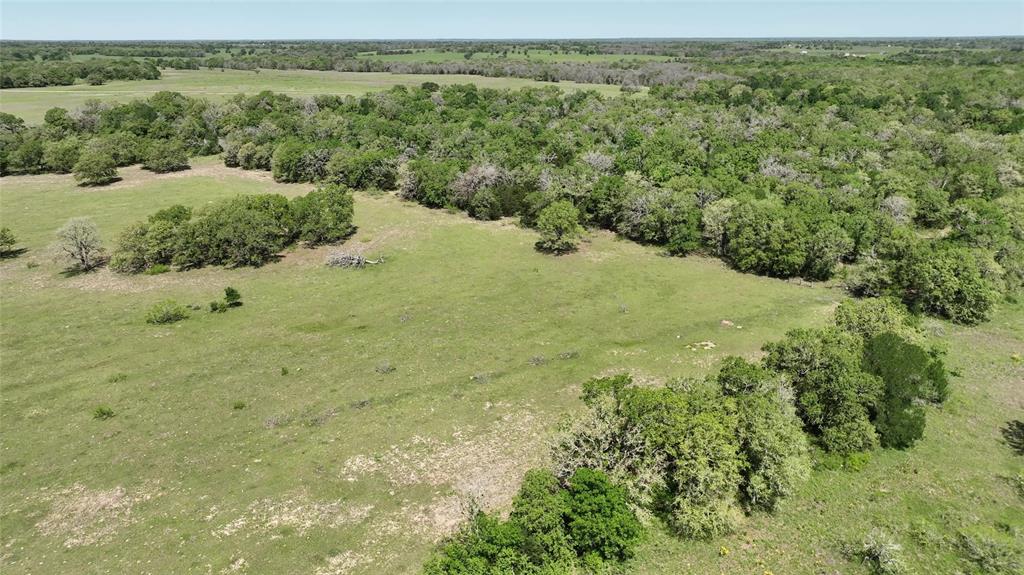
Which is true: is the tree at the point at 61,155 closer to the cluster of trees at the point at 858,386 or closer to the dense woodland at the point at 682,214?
the dense woodland at the point at 682,214

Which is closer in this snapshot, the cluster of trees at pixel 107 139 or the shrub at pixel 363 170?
the shrub at pixel 363 170

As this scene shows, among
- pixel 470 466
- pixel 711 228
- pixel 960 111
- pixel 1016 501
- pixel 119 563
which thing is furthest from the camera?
pixel 960 111

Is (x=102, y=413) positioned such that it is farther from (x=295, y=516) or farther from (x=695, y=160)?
(x=695, y=160)

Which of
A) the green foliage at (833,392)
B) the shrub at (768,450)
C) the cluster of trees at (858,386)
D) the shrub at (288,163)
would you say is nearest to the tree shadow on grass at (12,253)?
the shrub at (288,163)

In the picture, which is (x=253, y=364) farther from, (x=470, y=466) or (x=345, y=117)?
(x=345, y=117)

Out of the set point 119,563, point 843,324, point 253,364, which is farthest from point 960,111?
point 119,563

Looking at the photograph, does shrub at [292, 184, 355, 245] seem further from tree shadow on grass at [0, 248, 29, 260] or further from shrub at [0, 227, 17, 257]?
tree shadow on grass at [0, 248, 29, 260]

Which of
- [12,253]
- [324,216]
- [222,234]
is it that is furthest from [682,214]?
[12,253]
